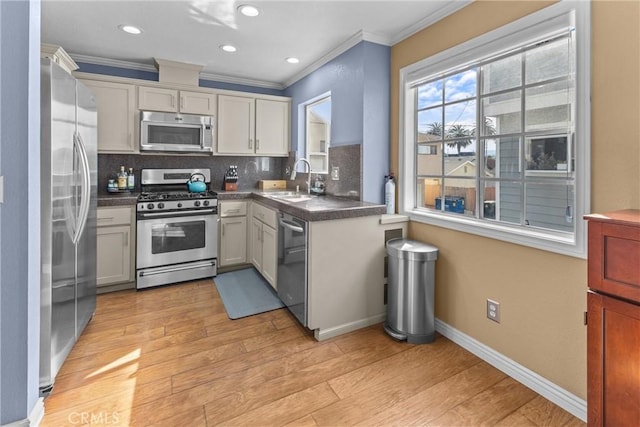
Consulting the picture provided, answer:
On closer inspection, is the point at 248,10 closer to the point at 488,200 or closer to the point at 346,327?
Result: the point at 488,200

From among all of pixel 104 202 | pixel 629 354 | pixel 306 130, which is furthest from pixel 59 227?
pixel 306 130

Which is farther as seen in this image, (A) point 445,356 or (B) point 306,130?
(B) point 306,130

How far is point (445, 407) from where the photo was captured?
5.49 feet

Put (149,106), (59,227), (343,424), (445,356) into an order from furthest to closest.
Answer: (149,106) < (445,356) < (59,227) < (343,424)

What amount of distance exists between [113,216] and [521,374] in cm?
354

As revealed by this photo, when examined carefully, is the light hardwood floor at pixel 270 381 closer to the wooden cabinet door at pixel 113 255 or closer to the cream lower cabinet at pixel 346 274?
the cream lower cabinet at pixel 346 274

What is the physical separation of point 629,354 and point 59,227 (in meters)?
2.69

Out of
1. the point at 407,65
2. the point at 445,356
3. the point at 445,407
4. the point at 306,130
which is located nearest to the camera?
the point at 445,407

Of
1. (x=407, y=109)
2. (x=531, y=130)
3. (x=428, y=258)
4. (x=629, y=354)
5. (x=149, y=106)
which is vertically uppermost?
(x=149, y=106)

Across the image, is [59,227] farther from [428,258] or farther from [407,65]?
[407,65]

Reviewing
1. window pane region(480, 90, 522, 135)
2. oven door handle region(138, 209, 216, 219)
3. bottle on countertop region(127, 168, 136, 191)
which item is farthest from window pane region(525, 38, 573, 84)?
bottle on countertop region(127, 168, 136, 191)

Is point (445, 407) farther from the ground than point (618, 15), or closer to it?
closer to it

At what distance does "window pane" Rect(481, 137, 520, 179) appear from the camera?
6.63 ft

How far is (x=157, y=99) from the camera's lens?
11.7 feet
